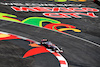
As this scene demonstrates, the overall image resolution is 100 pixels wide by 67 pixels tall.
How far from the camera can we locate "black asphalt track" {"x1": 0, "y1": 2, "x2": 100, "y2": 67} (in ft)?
53.5

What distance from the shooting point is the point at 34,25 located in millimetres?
27281

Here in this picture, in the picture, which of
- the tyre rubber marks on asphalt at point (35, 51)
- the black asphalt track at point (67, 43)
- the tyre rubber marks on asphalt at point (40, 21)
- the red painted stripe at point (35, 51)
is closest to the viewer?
the black asphalt track at point (67, 43)

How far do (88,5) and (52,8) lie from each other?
30.2 feet

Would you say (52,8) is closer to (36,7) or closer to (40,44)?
(36,7)

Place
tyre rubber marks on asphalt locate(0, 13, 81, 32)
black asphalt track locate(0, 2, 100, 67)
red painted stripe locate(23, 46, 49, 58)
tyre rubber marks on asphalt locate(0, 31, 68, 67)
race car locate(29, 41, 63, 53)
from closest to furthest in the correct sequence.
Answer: black asphalt track locate(0, 2, 100, 67) < tyre rubber marks on asphalt locate(0, 31, 68, 67) < red painted stripe locate(23, 46, 49, 58) < race car locate(29, 41, 63, 53) < tyre rubber marks on asphalt locate(0, 13, 81, 32)

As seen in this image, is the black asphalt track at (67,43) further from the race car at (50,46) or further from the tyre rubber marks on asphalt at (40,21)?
the tyre rubber marks on asphalt at (40,21)

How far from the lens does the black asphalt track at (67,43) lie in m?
16.3

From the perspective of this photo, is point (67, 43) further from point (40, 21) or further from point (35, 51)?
point (40, 21)

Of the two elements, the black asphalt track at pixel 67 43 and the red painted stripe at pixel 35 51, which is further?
the red painted stripe at pixel 35 51

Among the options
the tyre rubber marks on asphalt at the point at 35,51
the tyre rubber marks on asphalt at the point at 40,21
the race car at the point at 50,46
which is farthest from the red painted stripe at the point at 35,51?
the tyre rubber marks on asphalt at the point at 40,21

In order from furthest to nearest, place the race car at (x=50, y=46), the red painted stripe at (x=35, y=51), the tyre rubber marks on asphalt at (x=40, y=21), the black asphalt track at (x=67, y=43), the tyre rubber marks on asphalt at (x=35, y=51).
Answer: the tyre rubber marks on asphalt at (x=40, y=21)
the race car at (x=50, y=46)
the red painted stripe at (x=35, y=51)
the tyre rubber marks on asphalt at (x=35, y=51)
the black asphalt track at (x=67, y=43)

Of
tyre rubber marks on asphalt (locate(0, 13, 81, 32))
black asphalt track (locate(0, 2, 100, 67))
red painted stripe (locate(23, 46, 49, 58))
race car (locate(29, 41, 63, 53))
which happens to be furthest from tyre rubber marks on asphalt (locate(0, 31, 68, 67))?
tyre rubber marks on asphalt (locate(0, 13, 81, 32))

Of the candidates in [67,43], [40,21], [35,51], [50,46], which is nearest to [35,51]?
[35,51]

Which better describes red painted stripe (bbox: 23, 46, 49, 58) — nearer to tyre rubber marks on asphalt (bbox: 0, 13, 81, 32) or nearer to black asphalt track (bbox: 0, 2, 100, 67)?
black asphalt track (bbox: 0, 2, 100, 67)
